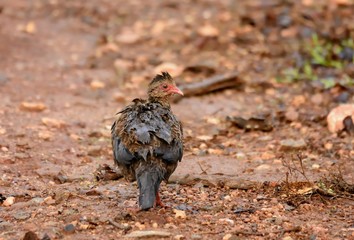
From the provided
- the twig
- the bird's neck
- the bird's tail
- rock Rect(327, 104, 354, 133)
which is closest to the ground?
the twig

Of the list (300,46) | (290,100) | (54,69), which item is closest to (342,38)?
(300,46)

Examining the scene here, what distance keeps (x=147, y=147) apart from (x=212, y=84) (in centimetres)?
465

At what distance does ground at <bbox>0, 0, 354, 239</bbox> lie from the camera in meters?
6.24

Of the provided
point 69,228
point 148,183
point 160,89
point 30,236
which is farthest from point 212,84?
point 30,236

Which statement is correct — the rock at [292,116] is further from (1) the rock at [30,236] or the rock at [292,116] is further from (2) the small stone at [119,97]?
(1) the rock at [30,236]

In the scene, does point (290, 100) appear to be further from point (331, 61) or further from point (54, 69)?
point (54, 69)

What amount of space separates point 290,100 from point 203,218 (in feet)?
14.6

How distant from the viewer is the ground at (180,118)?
6238 mm

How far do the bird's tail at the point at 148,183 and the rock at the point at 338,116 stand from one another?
340 centimetres

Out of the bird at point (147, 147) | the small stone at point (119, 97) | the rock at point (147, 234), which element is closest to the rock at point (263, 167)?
the bird at point (147, 147)

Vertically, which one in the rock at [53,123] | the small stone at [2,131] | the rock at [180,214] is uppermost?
the rock at [53,123]

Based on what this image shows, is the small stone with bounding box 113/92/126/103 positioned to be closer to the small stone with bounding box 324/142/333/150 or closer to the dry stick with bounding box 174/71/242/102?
the dry stick with bounding box 174/71/242/102

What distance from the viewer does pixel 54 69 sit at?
11719mm

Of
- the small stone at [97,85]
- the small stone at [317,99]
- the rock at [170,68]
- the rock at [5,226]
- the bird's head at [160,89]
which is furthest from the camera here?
the rock at [170,68]
